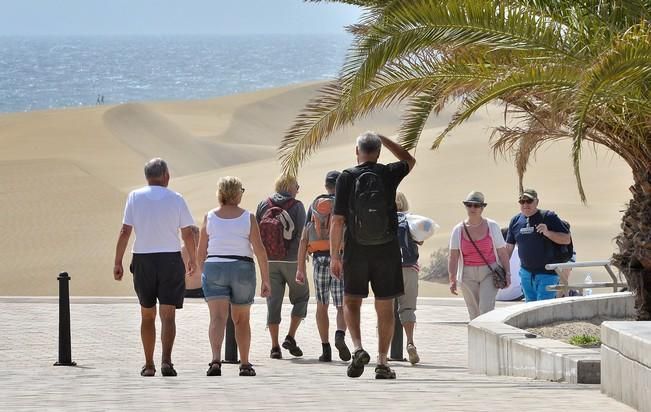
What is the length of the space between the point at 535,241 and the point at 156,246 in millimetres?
4902

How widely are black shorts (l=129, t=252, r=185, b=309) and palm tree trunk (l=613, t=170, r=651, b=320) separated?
11.1ft

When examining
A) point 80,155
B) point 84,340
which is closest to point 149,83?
point 80,155

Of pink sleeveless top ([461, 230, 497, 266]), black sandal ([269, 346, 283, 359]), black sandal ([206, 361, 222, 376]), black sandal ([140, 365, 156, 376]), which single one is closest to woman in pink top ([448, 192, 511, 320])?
pink sleeveless top ([461, 230, 497, 266])

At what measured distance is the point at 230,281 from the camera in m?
10.0

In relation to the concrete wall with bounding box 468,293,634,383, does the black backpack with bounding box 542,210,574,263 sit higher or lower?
higher

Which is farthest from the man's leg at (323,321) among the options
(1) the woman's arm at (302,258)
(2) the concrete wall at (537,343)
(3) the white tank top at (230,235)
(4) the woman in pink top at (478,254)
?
(3) the white tank top at (230,235)

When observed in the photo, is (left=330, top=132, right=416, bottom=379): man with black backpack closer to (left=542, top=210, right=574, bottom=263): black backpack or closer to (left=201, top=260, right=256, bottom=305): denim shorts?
(left=201, top=260, right=256, bottom=305): denim shorts

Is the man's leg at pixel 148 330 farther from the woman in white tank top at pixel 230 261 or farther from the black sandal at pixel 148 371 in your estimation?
the woman in white tank top at pixel 230 261

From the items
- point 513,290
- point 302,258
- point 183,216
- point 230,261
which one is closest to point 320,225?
→ point 302,258

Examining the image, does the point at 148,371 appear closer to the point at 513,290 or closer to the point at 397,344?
the point at 397,344

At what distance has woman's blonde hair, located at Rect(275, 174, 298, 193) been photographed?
11.5 metres

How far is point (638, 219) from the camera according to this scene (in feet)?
34.3

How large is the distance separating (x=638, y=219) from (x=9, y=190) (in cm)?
2868

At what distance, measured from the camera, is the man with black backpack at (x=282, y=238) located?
11602 millimetres
